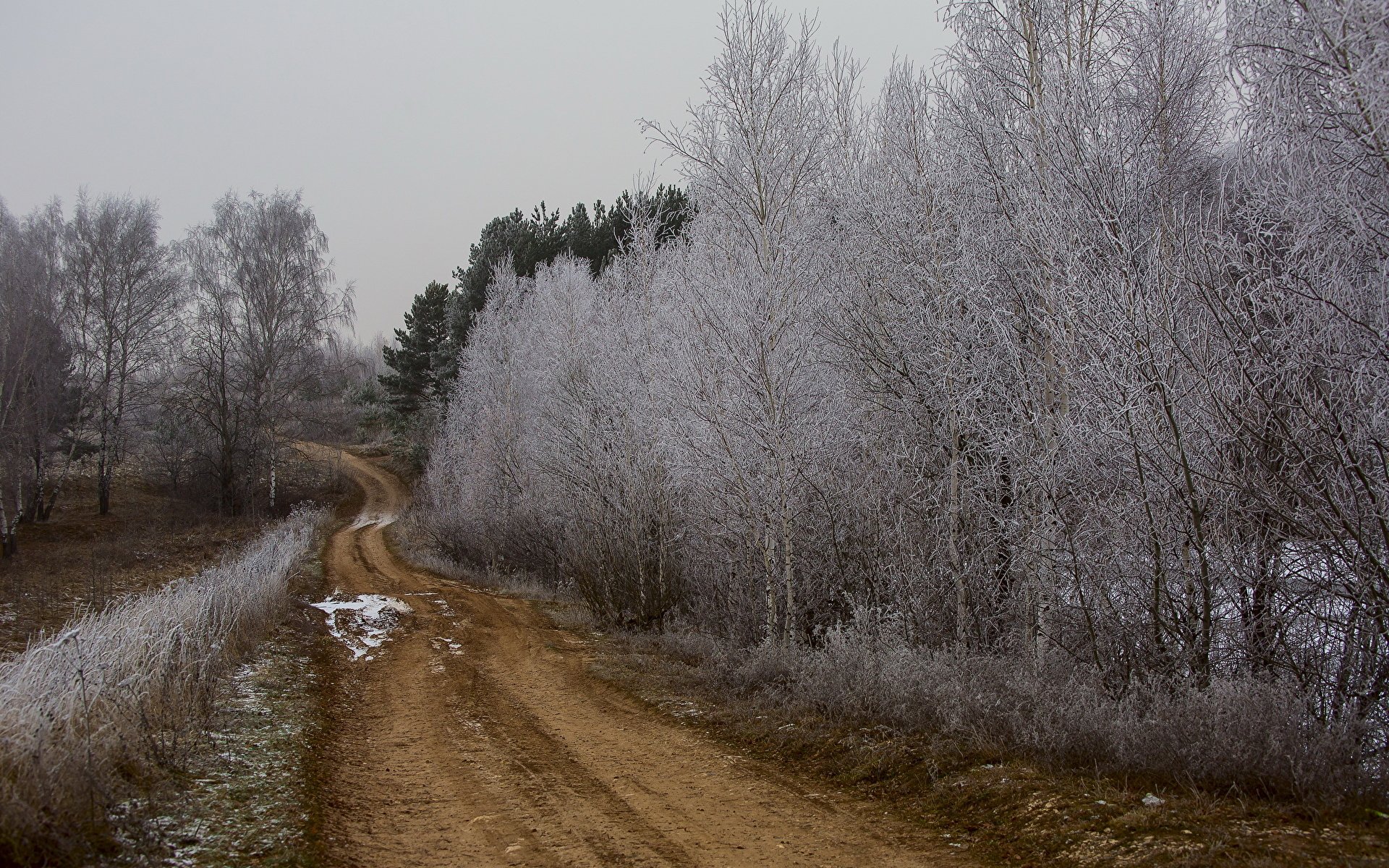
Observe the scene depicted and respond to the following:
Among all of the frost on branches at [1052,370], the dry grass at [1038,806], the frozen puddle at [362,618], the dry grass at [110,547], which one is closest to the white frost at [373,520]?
the dry grass at [110,547]

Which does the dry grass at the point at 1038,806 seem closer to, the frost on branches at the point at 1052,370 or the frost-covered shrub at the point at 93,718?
the frost on branches at the point at 1052,370

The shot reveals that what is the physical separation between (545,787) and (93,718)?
3.11 m

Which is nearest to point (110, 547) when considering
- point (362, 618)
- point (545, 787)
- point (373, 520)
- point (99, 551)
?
point (99, 551)

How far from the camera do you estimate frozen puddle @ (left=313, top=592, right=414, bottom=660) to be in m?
12.8

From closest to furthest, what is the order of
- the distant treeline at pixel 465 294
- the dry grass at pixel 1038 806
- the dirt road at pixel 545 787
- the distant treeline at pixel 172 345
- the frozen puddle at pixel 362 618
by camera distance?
the dry grass at pixel 1038 806 < the dirt road at pixel 545 787 < the frozen puddle at pixel 362 618 < the distant treeline at pixel 172 345 < the distant treeline at pixel 465 294

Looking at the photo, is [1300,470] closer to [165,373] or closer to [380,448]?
[165,373]

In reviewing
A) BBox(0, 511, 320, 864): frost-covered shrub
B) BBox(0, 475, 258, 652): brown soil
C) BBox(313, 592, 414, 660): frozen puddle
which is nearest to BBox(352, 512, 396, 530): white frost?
BBox(0, 475, 258, 652): brown soil

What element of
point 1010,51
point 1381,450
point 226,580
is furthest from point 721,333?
point 226,580

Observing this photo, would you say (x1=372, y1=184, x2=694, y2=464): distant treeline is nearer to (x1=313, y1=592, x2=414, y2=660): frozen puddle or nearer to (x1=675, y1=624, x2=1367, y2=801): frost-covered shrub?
(x1=313, y1=592, x2=414, y2=660): frozen puddle

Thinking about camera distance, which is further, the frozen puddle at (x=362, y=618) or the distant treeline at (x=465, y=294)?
the distant treeline at (x=465, y=294)

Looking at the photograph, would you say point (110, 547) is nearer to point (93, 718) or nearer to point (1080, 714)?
point (93, 718)

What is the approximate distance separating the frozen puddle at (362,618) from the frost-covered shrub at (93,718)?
12.5 feet

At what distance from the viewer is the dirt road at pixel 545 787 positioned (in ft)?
15.8

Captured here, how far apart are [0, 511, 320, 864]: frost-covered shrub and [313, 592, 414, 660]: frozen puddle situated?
3.82m
